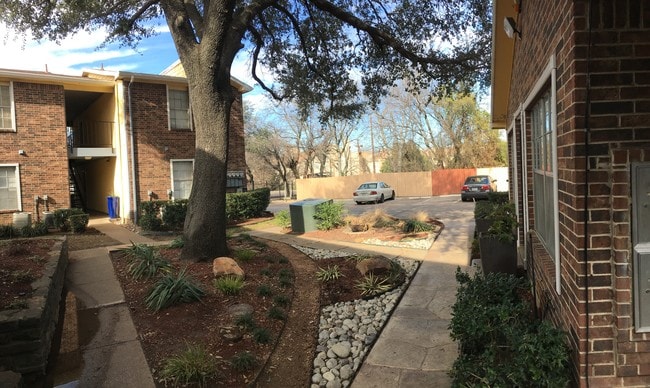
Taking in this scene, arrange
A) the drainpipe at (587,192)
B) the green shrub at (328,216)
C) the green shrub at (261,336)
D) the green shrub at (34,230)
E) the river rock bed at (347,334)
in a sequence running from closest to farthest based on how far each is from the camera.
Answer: the drainpipe at (587,192) → the river rock bed at (347,334) → the green shrub at (261,336) → the green shrub at (328,216) → the green shrub at (34,230)

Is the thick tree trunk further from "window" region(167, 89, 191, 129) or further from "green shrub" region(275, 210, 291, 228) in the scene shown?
"window" region(167, 89, 191, 129)

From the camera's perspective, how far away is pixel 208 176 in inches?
302

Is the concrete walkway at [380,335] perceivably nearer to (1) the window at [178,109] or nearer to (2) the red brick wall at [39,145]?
(2) the red brick wall at [39,145]

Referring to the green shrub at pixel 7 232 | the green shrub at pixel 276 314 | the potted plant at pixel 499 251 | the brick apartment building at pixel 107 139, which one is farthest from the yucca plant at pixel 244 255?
the brick apartment building at pixel 107 139

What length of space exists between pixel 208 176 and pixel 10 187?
1115cm

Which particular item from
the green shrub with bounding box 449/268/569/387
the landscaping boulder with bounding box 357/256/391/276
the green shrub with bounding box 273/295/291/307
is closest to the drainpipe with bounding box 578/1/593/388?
the green shrub with bounding box 449/268/569/387

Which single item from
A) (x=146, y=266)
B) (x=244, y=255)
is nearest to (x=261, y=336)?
(x=146, y=266)

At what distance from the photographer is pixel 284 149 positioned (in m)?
45.1

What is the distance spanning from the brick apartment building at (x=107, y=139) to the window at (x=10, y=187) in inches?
1.1

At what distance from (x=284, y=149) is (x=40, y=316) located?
41425mm

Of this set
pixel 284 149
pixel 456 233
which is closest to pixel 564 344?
pixel 456 233

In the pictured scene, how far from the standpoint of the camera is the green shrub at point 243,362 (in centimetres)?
407

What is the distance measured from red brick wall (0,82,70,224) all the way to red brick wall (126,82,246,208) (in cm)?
241

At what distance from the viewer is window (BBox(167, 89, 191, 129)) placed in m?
17.4
